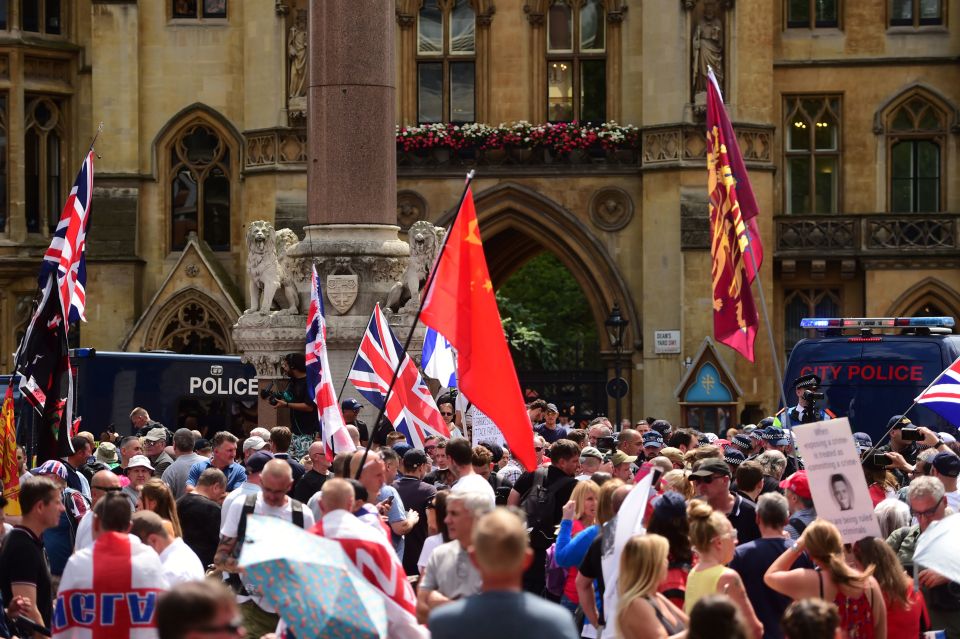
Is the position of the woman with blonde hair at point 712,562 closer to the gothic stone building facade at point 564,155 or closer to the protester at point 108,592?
the protester at point 108,592

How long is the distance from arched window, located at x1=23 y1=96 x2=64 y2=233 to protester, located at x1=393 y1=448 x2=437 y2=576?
2196 cm

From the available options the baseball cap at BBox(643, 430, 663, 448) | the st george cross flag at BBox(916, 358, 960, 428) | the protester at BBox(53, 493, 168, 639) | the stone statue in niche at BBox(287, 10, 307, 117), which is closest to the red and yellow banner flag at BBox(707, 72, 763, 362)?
the baseball cap at BBox(643, 430, 663, 448)

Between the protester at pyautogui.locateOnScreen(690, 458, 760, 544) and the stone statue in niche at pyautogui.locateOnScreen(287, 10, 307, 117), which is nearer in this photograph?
the protester at pyautogui.locateOnScreen(690, 458, 760, 544)

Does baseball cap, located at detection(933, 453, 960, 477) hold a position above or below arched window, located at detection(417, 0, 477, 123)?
below

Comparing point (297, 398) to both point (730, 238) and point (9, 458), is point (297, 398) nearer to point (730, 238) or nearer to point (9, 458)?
point (730, 238)

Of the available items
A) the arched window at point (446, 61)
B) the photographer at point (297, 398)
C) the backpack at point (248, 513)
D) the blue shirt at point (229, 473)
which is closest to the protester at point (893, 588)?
the backpack at point (248, 513)

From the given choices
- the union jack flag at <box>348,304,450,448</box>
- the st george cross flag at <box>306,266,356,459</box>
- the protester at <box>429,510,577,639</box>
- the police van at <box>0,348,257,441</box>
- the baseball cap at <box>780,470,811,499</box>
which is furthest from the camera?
the police van at <box>0,348,257,441</box>

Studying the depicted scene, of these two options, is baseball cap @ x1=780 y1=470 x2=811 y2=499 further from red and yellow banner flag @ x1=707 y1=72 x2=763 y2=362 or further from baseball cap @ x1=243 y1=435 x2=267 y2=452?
baseball cap @ x1=243 y1=435 x2=267 y2=452

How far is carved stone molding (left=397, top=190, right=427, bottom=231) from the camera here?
101 feet

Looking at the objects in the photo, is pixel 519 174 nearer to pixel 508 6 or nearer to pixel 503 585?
pixel 508 6

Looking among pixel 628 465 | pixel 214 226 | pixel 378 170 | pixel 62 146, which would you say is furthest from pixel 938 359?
pixel 62 146

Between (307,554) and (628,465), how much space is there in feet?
18.7

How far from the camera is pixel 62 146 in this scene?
109ft

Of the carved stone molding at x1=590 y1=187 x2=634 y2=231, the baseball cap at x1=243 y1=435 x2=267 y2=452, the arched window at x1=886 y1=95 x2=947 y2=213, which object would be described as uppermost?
the arched window at x1=886 y1=95 x2=947 y2=213
